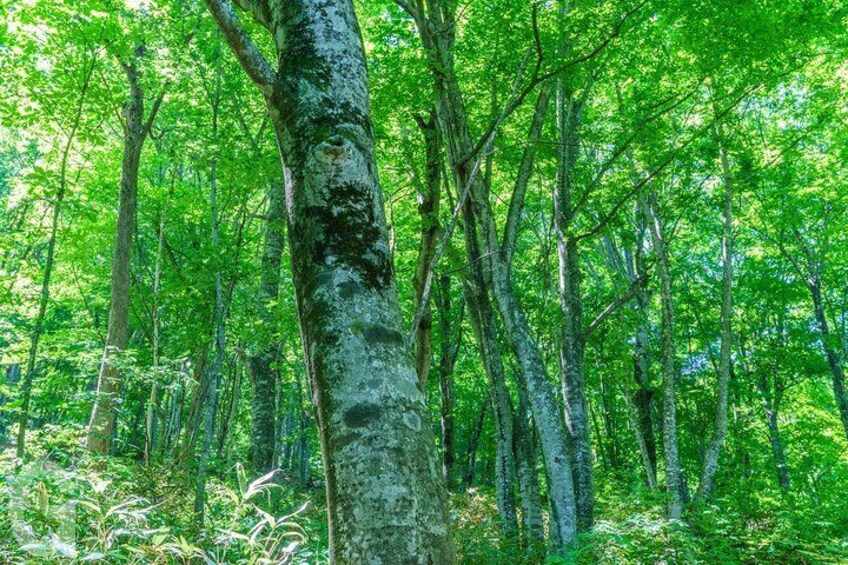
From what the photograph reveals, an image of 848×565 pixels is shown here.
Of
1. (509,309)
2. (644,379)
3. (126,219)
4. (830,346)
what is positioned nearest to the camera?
(509,309)

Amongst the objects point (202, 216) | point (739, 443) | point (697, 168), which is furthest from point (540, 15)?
point (739, 443)

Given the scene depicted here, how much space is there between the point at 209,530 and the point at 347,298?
2.99 metres

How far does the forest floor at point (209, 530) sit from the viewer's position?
2.40 m

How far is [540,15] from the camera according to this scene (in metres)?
8.30

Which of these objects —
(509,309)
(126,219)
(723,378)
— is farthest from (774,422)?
(126,219)

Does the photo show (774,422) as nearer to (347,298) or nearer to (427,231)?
(427,231)

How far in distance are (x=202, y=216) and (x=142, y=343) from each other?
10867 mm

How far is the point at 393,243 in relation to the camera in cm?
412

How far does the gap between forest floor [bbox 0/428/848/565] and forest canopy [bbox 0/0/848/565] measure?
4cm

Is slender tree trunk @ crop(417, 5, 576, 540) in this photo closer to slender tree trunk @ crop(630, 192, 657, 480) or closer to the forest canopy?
the forest canopy

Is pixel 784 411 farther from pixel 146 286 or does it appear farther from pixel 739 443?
pixel 146 286

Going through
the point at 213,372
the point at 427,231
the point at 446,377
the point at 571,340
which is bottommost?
the point at 213,372

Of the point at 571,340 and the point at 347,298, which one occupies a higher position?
the point at 571,340

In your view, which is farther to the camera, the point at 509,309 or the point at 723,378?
the point at 723,378
